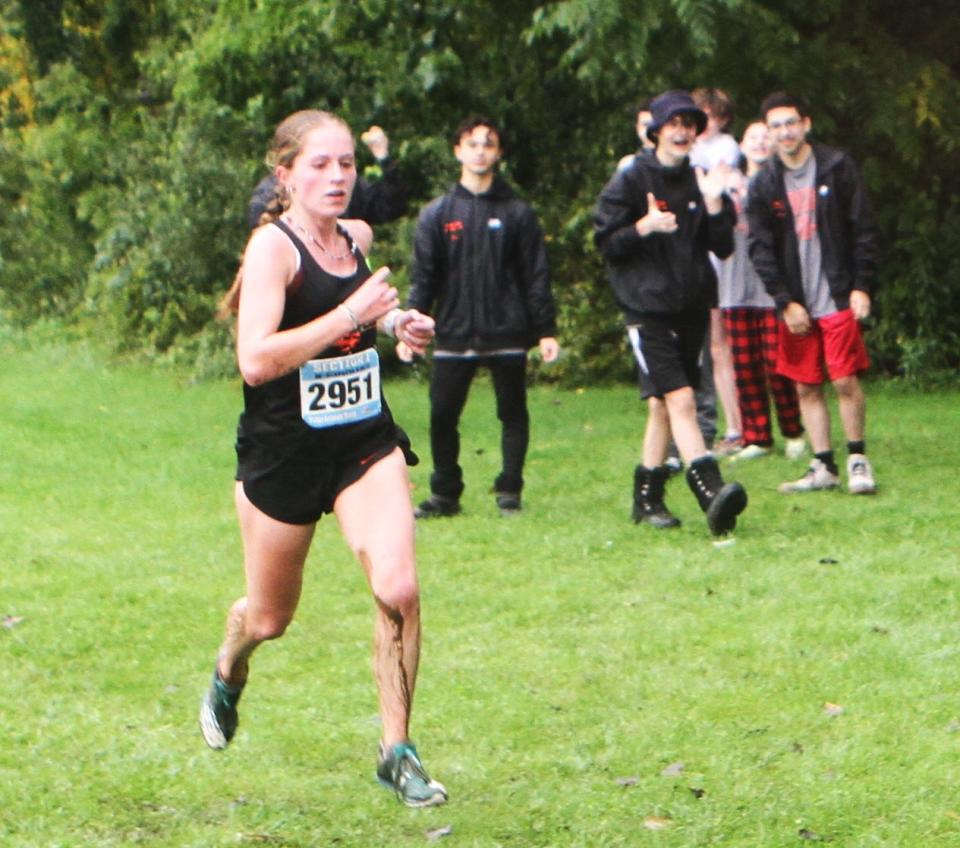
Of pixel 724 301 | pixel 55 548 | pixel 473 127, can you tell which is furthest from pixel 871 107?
pixel 55 548

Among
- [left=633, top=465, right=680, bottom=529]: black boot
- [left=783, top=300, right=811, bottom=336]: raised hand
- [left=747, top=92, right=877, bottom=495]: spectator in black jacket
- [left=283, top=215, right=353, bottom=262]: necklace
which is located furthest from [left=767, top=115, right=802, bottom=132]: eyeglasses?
[left=283, top=215, right=353, bottom=262]: necklace

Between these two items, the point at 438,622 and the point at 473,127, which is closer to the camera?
the point at 438,622

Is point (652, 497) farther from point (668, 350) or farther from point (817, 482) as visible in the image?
point (817, 482)

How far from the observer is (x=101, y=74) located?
24.2m

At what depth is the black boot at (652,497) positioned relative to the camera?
32.9 ft

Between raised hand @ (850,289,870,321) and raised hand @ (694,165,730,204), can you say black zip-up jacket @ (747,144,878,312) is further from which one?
raised hand @ (694,165,730,204)

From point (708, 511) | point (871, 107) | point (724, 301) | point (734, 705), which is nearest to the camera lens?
point (734, 705)

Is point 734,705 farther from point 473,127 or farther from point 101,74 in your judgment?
point 101,74

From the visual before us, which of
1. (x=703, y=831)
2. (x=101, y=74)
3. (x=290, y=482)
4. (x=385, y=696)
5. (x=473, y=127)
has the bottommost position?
(x=703, y=831)

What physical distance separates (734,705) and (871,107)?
29.5 feet

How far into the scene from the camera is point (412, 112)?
61.3 ft

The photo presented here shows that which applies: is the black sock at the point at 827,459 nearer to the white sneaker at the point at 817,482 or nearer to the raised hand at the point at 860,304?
the white sneaker at the point at 817,482

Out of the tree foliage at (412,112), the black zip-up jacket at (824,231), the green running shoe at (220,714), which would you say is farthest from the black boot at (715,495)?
the green running shoe at (220,714)

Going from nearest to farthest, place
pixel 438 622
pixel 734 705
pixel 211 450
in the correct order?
1. pixel 734 705
2. pixel 438 622
3. pixel 211 450
